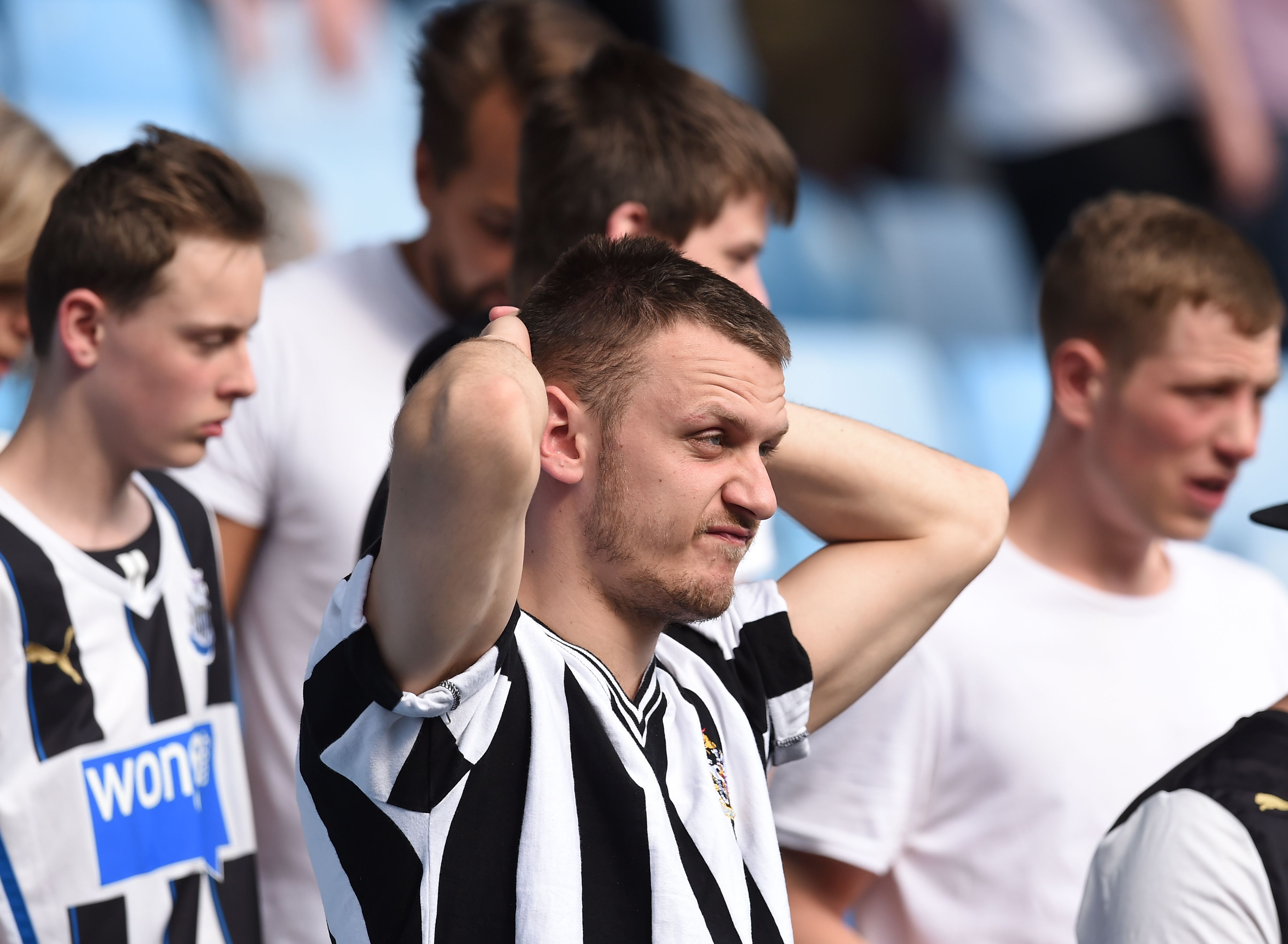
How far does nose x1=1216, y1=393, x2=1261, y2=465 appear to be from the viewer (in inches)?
94.7

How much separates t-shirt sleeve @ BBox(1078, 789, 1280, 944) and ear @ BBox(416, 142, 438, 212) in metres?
1.56

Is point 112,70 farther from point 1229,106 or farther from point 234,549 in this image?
point 1229,106

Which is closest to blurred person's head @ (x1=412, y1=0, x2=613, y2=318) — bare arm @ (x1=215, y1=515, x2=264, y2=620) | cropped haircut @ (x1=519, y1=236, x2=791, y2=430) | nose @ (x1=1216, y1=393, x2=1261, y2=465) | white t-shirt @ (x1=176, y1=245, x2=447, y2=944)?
white t-shirt @ (x1=176, y1=245, x2=447, y2=944)

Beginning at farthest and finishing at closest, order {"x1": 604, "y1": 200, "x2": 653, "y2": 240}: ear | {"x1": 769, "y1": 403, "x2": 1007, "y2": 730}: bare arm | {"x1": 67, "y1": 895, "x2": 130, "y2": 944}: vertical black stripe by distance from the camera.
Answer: {"x1": 604, "y1": 200, "x2": 653, "y2": 240}: ear, {"x1": 67, "y1": 895, "x2": 130, "y2": 944}: vertical black stripe, {"x1": 769, "y1": 403, "x2": 1007, "y2": 730}: bare arm

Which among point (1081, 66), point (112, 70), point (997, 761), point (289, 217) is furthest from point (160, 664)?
point (1081, 66)

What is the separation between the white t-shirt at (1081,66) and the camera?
18.4 feet

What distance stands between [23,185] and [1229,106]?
16.2ft

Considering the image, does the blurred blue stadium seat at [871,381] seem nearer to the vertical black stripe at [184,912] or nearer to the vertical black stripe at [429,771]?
the vertical black stripe at [184,912]

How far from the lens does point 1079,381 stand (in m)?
2.50

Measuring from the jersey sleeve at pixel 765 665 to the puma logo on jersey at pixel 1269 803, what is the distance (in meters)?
0.49

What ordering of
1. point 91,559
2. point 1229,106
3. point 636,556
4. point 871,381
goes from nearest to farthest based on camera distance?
point 636,556, point 91,559, point 871,381, point 1229,106

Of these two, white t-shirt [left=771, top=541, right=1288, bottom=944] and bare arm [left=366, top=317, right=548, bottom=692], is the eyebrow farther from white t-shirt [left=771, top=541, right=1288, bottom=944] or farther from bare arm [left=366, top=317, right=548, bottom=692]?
white t-shirt [left=771, top=541, right=1288, bottom=944]

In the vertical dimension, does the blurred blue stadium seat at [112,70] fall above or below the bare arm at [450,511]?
above

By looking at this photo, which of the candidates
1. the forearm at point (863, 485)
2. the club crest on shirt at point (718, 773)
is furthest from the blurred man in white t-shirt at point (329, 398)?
the club crest on shirt at point (718, 773)
